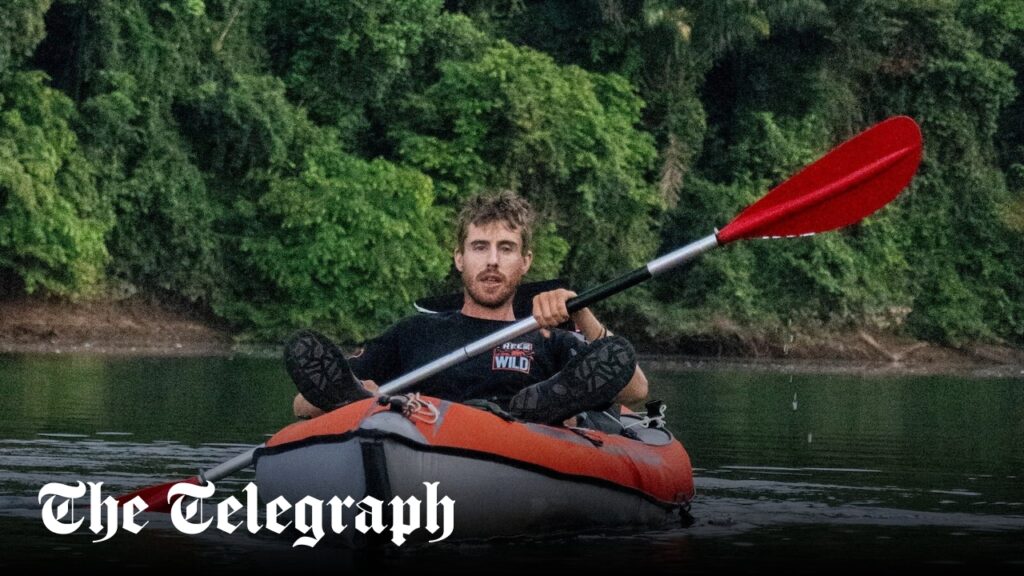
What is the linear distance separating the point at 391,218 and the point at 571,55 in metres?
5.99

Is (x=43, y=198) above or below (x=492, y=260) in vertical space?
above

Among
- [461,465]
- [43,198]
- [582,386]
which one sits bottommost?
[461,465]

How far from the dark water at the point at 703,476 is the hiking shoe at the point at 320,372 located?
22.1 inches

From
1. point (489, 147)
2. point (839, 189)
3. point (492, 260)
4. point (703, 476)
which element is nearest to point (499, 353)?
point (492, 260)

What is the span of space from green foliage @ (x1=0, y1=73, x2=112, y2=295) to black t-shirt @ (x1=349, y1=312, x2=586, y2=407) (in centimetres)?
2089

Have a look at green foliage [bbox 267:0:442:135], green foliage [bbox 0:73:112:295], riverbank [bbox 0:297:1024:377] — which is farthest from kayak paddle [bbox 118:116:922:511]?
green foliage [bbox 267:0:442:135]

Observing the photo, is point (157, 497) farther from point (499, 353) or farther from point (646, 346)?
point (646, 346)

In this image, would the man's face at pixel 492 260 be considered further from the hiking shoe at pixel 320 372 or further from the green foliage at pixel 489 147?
the green foliage at pixel 489 147

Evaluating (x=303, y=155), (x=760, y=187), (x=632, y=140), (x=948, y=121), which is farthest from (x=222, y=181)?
(x=948, y=121)

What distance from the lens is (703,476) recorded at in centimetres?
1146

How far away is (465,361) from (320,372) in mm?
807

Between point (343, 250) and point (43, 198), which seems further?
point (343, 250)

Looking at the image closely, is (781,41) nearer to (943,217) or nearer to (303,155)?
(943,217)

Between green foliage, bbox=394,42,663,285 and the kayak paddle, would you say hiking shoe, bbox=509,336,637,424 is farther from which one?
green foliage, bbox=394,42,663,285
